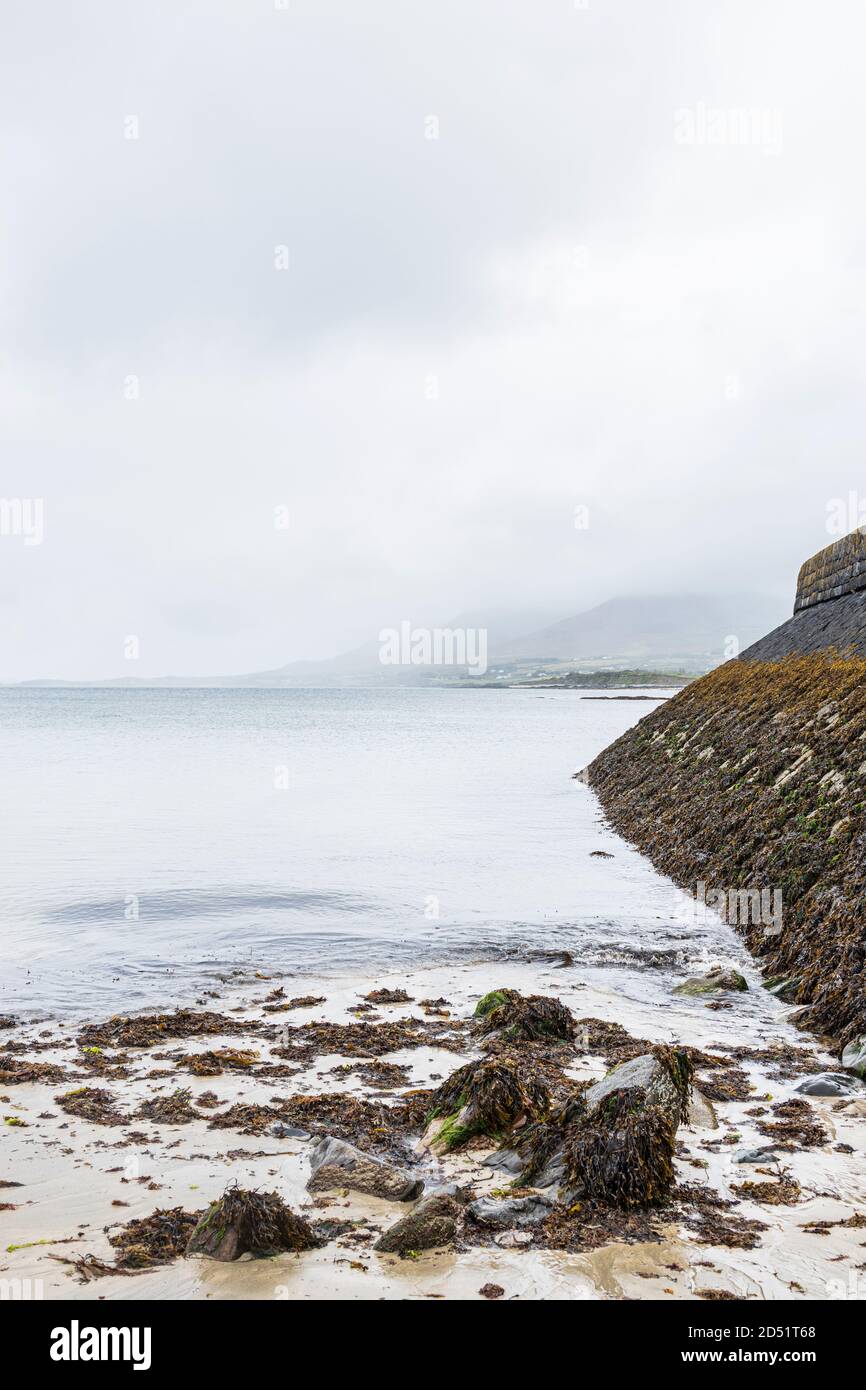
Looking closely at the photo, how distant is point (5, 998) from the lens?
905cm

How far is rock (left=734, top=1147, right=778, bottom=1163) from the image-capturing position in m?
5.29

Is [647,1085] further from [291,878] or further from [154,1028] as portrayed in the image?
[291,878]

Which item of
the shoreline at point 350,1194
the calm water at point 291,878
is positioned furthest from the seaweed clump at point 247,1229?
the calm water at point 291,878

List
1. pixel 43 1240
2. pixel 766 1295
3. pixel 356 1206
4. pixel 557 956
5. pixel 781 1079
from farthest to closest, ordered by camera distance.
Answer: pixel 557 956 < pixel 781 1079 < pixel 356 1206 < pixel 43 1240 < pixel 766 1295

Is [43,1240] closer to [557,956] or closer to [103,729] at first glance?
[557,956]

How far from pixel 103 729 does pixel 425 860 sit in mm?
55158

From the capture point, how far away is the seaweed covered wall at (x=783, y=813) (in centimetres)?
848

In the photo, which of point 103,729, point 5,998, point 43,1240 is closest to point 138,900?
point 5,998

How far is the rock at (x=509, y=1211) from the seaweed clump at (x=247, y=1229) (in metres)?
0.83

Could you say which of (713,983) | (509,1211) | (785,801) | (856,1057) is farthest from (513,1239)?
(785,801)

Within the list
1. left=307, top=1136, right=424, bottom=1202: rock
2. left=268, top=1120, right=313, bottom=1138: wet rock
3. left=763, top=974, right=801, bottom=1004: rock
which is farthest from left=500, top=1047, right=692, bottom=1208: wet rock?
left=763, top=974, right=801, bottom=1004: rock

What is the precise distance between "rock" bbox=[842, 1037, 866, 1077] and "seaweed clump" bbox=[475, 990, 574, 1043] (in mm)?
2034

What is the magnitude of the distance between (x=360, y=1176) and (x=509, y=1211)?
2.69 feet

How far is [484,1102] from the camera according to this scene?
5750 millimetres
